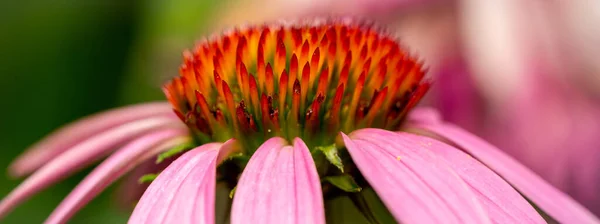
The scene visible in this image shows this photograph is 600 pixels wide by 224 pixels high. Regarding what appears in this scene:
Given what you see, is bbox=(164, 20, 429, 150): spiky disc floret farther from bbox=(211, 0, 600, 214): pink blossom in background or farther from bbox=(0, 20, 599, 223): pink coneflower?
bbox=(211, 0, 600, 214): pink blossom in background

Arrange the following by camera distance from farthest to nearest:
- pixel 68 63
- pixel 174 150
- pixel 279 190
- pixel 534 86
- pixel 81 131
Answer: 1. pixel 68 63
2. pixel 534 86
3. pixel 81 131
4. pixel 174 150
5. pixel 279 190

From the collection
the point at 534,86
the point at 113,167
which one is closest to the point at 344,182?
the point at 113,167

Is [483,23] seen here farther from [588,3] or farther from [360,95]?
[360,95]

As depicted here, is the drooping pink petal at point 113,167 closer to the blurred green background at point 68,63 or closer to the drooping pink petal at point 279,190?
the drooping pink petal at point 279,190

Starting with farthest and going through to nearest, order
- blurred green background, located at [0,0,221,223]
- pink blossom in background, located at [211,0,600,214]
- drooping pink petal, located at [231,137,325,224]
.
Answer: blurred green background, located at [0,0,221,223] → pink blossom in background, located at [211,0,600,214] → drooping pink petal, located at [231,137,325,224]

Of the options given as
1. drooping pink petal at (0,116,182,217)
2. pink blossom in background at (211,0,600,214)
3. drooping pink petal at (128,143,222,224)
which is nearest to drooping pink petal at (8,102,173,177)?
drooping pink petal at (0,116,182,217)

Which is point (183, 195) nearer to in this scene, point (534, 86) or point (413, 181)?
point (413, 181)

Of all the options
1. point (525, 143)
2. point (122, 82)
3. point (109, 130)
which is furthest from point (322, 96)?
point (122, 82)
